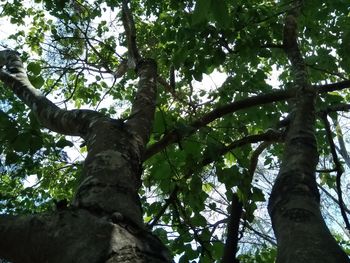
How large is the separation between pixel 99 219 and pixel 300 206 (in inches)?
24.7

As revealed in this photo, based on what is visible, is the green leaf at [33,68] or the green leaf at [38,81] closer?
the green leaf at [33,68]

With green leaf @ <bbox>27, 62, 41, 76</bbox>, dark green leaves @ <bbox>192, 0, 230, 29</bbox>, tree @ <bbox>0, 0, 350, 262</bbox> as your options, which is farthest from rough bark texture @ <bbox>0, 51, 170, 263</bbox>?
dark green leaves @ <bbox>192, 0, 230, 29</bbox>

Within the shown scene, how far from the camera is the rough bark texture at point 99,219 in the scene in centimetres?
92

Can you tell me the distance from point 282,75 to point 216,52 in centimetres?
311

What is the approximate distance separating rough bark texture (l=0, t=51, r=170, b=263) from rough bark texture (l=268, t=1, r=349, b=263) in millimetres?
377

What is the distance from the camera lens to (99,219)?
103 centimetres

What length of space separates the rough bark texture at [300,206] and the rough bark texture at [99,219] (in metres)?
0.38

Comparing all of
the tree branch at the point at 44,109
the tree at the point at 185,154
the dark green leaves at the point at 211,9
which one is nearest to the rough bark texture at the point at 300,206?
the tree at the point at 185,154

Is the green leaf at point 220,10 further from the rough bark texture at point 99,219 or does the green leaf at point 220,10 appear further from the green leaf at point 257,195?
the green leaf at point 257,195

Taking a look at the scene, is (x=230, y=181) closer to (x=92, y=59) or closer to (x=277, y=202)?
(x=277, y=202)

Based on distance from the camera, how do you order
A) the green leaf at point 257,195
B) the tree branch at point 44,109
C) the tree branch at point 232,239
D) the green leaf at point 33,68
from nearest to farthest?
1. the tree branch at point 232,239
2. the tree branch at point 44,109
3. the green leaf at point 257,195
4. the green leaf at point 33,68

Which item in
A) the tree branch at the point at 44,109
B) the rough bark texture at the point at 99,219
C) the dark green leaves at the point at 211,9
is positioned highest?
the tree branch at the point at 44,109

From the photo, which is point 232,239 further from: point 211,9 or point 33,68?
point 33,68

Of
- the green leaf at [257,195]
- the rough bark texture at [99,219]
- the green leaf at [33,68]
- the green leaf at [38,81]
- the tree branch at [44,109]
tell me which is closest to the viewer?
the rough bark texture at [99,219]
